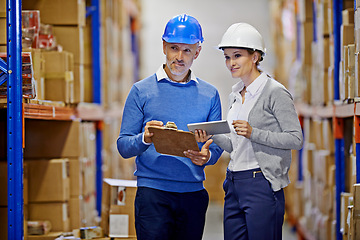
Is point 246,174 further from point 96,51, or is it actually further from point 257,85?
point 96,51


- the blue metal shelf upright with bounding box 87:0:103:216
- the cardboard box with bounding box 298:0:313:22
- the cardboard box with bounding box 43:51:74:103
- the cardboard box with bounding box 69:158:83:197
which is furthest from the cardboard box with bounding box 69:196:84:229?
the cardboard box with bounding box 298:0:313:22

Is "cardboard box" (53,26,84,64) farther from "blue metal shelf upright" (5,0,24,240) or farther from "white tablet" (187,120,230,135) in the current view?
"white tablet" (187,120,230,135)

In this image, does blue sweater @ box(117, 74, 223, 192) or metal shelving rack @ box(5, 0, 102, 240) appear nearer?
blue sweater @ box(117, 74, 223, 192)

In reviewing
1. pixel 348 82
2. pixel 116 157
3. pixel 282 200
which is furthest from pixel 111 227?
pixel 116 157

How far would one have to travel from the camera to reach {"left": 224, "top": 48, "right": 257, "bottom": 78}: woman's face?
3.65 m

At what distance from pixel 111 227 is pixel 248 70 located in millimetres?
1992

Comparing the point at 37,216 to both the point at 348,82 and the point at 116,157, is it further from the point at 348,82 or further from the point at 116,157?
the point at 116,157

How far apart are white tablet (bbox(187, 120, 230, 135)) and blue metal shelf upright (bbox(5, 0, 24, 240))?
4.19 ft

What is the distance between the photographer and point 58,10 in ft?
18.9

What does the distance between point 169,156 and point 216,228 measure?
6.02 meters

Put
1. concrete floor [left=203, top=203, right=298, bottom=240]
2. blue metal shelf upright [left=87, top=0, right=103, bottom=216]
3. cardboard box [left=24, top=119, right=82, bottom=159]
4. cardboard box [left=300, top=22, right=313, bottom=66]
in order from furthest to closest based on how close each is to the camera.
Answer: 1. concrete floor [left=203, top=203, right=298, bottom=240]
2. cardboard box [left=300, top=22, right=313, bottom=66]
3. blue metal shelf upright [left=87, top=0, right=103, bottom=216]
4. cardboard box [left=24, top=119, right=82, bottom=159]

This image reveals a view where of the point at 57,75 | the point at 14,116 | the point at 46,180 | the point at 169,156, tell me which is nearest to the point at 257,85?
the point at 169,156

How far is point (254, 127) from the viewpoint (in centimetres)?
358

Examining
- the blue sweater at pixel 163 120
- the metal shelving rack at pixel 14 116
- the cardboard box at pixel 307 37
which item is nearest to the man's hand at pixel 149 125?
the blue sweater at pixel 163 120
